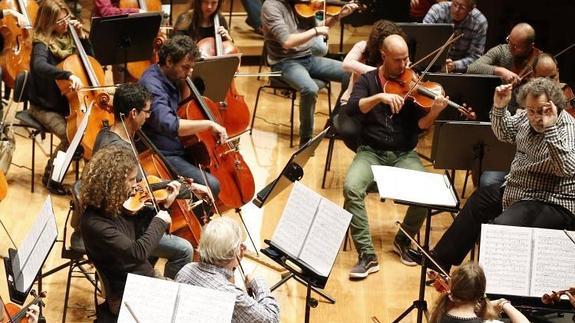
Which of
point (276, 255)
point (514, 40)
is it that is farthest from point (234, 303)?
point (514, 40)

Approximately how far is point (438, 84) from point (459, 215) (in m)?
0.97

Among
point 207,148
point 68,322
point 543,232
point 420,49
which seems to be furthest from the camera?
point 420,49

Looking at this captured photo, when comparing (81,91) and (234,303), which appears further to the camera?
(81,91)

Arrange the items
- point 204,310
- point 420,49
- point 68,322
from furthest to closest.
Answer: point 420,49 → point 68,322 → point 204,310

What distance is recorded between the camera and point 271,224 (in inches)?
251

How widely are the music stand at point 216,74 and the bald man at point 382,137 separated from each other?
841 mm

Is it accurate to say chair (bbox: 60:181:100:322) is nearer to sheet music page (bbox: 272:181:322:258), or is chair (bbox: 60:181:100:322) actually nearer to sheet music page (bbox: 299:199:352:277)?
sheet music page (bbox: 272:181:322:258)

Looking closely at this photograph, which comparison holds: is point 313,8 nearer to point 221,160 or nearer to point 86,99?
point 221,160

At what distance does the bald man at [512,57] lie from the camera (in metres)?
6.57

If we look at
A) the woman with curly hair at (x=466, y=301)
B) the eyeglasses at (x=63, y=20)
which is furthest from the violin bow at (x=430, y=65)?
the eyeglasses at (x=63, y=20)

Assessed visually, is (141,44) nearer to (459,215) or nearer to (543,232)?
(459,215)

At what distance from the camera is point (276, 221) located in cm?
643

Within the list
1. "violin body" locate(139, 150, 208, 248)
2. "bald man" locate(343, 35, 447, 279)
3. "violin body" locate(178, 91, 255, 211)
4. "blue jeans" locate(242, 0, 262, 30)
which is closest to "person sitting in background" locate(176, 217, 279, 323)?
"violin body" locate(139, 150, 208, 248)

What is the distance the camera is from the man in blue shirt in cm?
564
